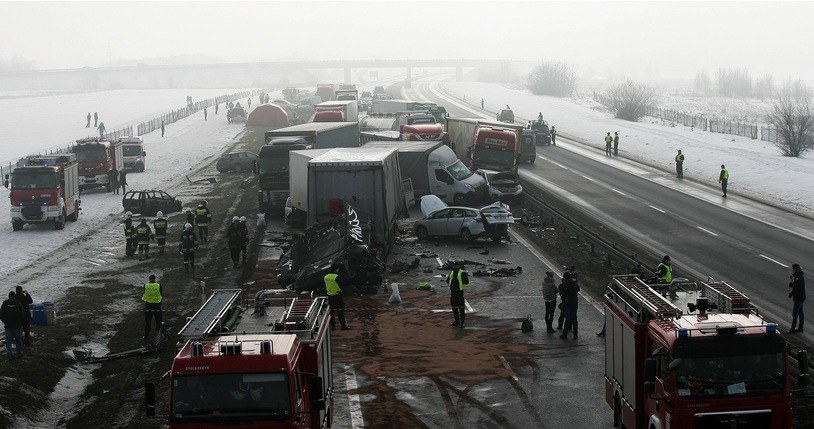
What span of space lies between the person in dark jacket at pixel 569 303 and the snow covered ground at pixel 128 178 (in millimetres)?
14677

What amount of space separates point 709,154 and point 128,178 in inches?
1486

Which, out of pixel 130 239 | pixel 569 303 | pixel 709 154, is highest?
pixel 709 154

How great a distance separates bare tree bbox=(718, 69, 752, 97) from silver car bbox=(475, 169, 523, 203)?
132m

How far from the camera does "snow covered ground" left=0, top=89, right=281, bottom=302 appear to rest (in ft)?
120

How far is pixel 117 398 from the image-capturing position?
20.0 metres

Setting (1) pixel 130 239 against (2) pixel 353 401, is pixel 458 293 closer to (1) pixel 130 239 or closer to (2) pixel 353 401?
(2) pixel 353 401

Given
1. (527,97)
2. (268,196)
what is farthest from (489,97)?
(268,196)

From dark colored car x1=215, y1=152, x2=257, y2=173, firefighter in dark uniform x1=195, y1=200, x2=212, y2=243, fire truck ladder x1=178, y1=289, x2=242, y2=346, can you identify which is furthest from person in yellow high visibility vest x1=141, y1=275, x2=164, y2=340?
dark colored car x1=215, y1=152, x2=257, y2=173

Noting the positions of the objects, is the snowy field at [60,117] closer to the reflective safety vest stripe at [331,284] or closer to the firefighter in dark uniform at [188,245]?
the firefighter in dark uniform at [188,245]

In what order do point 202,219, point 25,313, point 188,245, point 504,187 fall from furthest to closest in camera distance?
1. point 504,187
2. point 202,219
3. point 188,245
4. point 25,313

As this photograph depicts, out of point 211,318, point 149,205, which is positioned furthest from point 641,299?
point 149,205

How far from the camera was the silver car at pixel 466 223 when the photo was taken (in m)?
37.1

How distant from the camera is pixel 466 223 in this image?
37312 millimetres

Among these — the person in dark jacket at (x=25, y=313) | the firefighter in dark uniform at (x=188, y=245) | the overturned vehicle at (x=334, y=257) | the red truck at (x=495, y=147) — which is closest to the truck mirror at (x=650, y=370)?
the person in dark jacket at (x=25, y=313)
